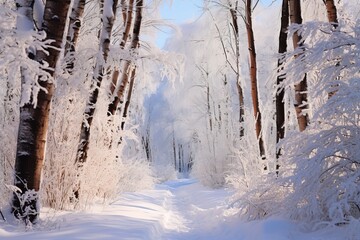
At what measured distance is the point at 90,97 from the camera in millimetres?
5512

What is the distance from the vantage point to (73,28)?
532 cm

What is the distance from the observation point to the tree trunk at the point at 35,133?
3674 mm

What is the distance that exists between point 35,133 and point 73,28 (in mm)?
2209

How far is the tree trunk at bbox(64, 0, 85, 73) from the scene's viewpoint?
5.21m

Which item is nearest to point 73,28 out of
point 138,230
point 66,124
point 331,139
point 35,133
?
point 66,124

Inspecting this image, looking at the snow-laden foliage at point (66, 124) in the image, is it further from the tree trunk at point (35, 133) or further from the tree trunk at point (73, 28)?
the tree trunk at point (35, 133)

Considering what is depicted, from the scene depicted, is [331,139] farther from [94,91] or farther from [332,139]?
[94,91]

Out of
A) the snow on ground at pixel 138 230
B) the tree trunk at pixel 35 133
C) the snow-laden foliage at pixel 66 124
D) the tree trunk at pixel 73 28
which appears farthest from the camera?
the tree trunk at pixel 73 28

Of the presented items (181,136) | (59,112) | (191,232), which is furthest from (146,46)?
(181,136)

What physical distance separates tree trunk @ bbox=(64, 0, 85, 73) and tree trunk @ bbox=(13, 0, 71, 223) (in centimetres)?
144

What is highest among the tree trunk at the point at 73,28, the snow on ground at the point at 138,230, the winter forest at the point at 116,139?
the tree trunk at the point at 73,28

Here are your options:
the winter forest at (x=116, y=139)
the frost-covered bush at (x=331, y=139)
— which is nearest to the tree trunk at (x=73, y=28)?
the winter forest at (x=116, y=139)

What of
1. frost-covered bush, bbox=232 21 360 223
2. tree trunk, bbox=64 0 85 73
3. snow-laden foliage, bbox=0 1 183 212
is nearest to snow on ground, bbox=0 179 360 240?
frost-covered bush, bbox=232 21 360 223

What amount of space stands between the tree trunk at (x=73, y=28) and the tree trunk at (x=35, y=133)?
1.44m
